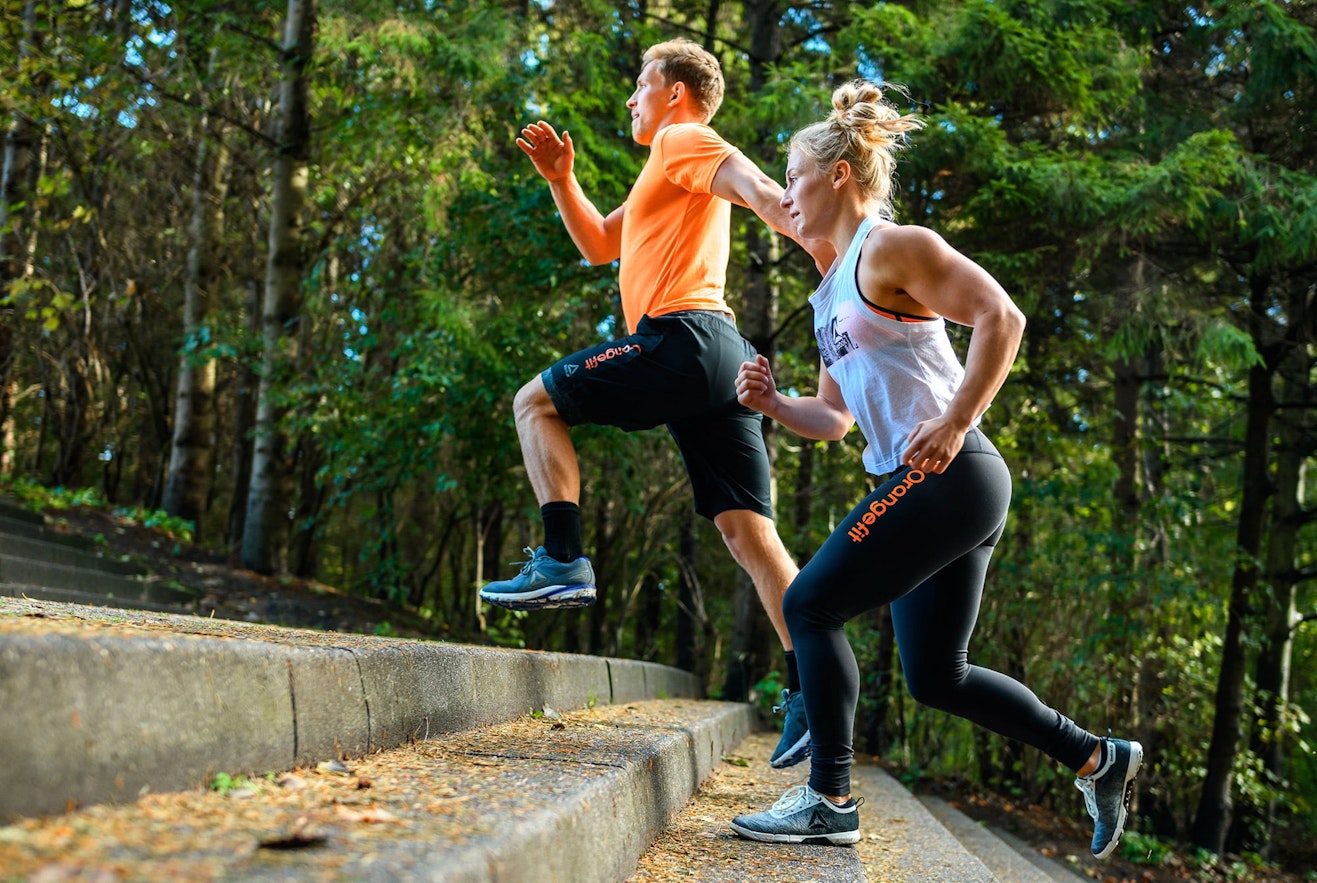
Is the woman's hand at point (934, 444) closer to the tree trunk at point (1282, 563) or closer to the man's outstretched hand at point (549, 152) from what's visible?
the man's outstretched hand at point (549, 152)

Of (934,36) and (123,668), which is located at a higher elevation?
(934,36)

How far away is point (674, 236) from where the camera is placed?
3697 millimetres

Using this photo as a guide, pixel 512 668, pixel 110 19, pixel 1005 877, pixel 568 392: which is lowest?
pixel 1005 877

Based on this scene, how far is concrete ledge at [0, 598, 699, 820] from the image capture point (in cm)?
146

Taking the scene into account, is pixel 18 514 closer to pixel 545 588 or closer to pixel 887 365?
pixel 545 588

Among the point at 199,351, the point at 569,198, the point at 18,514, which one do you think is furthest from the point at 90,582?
the point at 569,198

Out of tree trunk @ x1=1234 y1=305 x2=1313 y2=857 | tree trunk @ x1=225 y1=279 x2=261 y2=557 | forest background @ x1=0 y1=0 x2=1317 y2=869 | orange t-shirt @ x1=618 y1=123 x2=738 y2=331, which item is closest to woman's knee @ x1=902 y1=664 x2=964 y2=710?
orange t-shirt @ x1=618 y1=123 x2=738 y2=331

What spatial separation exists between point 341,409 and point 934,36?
626cm

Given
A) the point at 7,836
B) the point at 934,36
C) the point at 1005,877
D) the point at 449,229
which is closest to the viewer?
the point at 7,836

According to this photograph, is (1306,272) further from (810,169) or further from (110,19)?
(110,19)

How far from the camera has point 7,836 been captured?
52.3 inches

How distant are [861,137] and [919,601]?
131cm

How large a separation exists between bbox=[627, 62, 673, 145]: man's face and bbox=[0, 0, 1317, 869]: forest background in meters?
4.29

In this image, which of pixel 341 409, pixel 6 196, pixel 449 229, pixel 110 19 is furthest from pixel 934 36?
pixel 110 19
